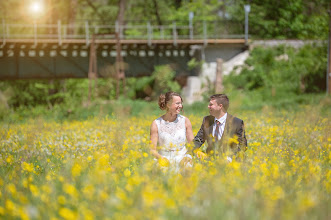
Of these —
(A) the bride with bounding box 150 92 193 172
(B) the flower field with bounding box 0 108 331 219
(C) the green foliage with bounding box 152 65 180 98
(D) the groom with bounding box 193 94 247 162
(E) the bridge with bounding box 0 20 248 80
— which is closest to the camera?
(B) the flower field with bounding box 0 108 331 219

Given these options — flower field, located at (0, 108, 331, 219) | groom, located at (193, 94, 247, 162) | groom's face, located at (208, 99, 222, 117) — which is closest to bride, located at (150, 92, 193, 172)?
groom, located at (193, 94, 247, 162)

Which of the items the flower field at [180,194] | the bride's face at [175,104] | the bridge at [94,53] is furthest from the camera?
the bridge at [94,53]

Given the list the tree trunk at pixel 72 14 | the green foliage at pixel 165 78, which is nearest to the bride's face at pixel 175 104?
the green foliage at pixel 165 78

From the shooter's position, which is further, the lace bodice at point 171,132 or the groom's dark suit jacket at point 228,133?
the lace bodice at point 171,132

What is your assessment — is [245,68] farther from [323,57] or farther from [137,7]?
[137,7]

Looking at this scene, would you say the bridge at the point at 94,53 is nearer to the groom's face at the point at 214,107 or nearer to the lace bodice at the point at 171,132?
the lace bodice at the point at 171,132

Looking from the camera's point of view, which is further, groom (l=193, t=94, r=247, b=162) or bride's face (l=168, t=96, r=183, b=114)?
bride's face (l=168, t=96, r=183, b=114)

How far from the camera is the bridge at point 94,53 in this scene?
2436 centimetres

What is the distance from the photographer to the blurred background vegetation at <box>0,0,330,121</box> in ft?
87.5

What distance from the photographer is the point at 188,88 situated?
2998cm

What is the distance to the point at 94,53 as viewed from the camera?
23.3m

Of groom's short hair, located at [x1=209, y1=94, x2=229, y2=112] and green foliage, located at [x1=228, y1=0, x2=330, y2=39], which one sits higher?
green foliage, located at [x1=228, y1=0, x2=330, y2=39]

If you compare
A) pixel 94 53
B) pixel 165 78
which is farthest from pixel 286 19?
pixel 94 53

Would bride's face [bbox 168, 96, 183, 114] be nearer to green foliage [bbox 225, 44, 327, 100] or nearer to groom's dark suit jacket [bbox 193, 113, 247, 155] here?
groom's dark suit jacket [bbox 193, 113, 247, 155]
